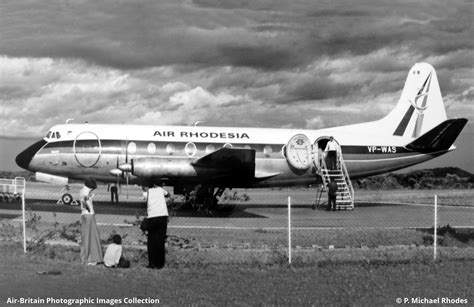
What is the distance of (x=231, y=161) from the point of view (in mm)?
22484

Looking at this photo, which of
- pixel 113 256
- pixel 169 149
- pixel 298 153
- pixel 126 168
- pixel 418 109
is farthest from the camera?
pixel 418 109

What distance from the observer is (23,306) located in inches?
314

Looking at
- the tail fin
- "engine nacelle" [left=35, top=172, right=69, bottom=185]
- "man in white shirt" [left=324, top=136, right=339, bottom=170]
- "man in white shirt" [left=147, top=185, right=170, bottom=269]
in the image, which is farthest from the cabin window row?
"man in white shirt" [left=147, top=185, right=170, bottom=269]

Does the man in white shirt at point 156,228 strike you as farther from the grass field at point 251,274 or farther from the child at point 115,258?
the child at point 115,258

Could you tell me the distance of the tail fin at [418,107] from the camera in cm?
2902

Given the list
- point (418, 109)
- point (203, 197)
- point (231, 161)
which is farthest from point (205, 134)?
point (418, 109)

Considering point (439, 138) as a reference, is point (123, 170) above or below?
below

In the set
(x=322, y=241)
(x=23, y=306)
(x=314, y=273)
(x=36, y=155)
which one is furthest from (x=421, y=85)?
(x=23, y=306)

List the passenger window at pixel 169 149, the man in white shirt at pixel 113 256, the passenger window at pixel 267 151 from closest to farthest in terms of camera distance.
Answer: the man in white shirt at pixel 113 256 → the passenger window at pixel 169 149 → the passenger window at pixel 267 151

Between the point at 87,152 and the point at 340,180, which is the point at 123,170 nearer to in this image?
the point at 87,152

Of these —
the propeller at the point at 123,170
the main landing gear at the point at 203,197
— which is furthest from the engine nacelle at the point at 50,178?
the main landing gear at the point at 203,197

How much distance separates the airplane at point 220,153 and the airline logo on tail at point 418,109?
9cm

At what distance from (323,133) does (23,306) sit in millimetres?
20569

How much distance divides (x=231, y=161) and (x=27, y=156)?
870 centimetres
